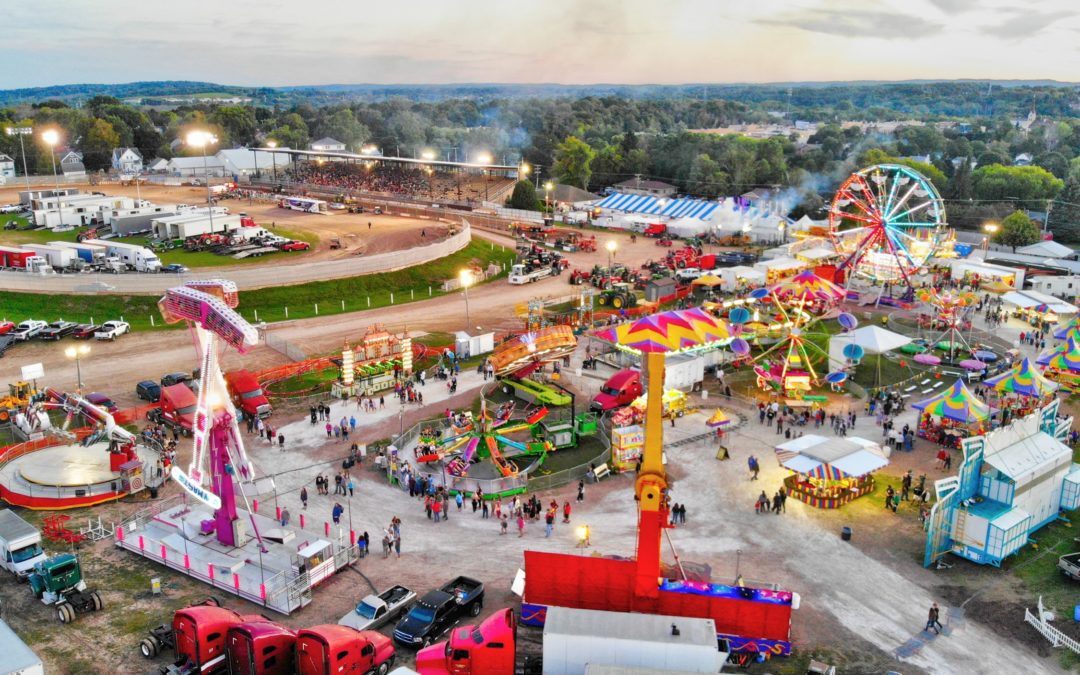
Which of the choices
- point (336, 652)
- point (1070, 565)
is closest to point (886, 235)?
point (1070, 565)

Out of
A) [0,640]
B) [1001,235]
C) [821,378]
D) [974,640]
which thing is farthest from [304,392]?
[1001,235]

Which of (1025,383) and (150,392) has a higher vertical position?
(1025,383)

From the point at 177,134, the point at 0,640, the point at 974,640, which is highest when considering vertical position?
the point at 177,134

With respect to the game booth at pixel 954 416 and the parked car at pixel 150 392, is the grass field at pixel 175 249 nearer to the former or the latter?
the parked car at pixel 150 392

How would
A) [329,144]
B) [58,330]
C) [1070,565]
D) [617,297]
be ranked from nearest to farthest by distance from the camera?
[1070,565]
[58,330]
[617,297]
[329,144]

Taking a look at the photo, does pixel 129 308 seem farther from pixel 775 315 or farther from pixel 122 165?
pixel 122 165

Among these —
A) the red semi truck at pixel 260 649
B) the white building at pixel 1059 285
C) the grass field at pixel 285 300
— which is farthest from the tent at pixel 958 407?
the grass field at pixel 285 300

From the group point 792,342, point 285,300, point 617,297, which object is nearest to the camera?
point 792,342

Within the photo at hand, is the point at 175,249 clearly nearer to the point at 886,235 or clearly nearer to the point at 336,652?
the point at 886,235
